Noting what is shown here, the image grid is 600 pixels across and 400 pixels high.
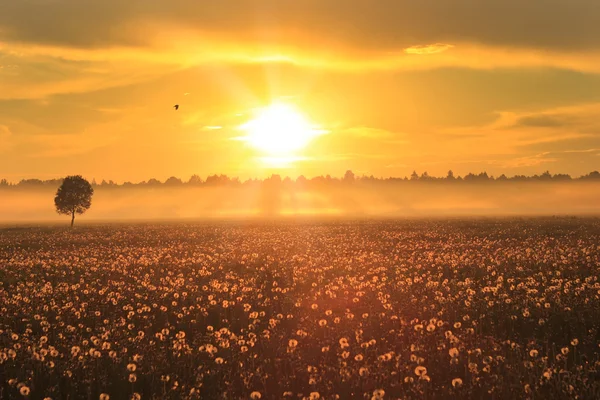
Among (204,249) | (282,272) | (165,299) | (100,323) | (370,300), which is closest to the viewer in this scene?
(100,323)

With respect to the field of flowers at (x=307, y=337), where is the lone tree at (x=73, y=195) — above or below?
above

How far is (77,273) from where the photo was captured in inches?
880

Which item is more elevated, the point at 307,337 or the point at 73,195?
the point at 73,195

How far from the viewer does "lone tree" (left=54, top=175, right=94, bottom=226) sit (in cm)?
8200

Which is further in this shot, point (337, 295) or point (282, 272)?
point (282, 272)

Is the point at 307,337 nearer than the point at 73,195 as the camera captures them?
Yes

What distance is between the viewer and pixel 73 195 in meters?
82.1

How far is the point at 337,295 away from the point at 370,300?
47.3 inches

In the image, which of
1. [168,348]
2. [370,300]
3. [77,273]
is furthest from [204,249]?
[168,348]

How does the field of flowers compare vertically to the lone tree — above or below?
below

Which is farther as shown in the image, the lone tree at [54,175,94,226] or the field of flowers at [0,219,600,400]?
the lone tree at [54,175,94,226]

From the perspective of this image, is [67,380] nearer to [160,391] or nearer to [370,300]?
[160,391]

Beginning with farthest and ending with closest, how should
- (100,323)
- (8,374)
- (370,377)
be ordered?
(100,323) → (8,374) → (370,377)

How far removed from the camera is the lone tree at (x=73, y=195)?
269 ft
